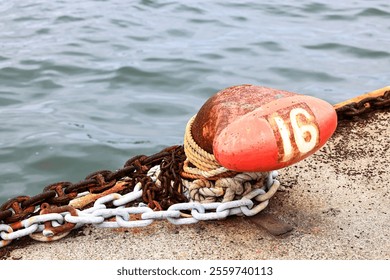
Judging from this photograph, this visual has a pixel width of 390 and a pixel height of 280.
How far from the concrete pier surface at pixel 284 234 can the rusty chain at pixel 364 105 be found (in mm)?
540

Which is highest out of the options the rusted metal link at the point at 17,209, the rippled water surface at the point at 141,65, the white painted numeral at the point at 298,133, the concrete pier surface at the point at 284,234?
the white painted numeral at the point at 298,133

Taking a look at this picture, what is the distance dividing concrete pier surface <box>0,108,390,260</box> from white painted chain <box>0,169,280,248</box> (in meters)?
0.04

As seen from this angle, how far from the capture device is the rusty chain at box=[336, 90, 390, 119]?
332 centimetres

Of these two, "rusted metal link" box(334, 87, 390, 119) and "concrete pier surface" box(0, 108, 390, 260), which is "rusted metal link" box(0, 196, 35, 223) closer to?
"concrete pier surface" box(0, 108, 390, 260)

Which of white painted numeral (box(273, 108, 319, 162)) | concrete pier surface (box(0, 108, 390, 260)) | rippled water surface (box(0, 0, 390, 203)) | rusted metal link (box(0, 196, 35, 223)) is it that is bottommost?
rippled water surface (box(0, 0, 390, 203))

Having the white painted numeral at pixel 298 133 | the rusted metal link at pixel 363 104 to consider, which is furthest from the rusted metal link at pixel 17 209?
the rusted metal link at pixel 363 104

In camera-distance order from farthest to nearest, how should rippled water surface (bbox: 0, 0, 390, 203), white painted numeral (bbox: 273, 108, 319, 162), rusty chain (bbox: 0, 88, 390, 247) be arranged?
rippled water surface (bbox: 0, 0, 390, 203) < rusty chain (bbox: 0, 88, 390, 247) < white painted numeral (bbox: 273, 108, 319, 162)

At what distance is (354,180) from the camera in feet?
9.32

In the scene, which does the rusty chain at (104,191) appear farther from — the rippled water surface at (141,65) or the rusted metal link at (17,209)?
the rippled water surface at (141,65)

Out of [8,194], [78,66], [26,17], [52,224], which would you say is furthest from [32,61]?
[52,224]

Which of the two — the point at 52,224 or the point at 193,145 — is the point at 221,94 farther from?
the point at 52,224

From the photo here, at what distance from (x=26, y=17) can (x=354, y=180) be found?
5.71 m

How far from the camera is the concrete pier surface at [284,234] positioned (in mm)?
2330

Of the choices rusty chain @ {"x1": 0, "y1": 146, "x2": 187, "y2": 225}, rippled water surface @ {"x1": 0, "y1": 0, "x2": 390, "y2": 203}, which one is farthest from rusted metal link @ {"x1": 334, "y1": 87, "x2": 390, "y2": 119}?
rippled water surface @ {"x1": 0, "y1": 0, "x2": 390, "y2": 203}
